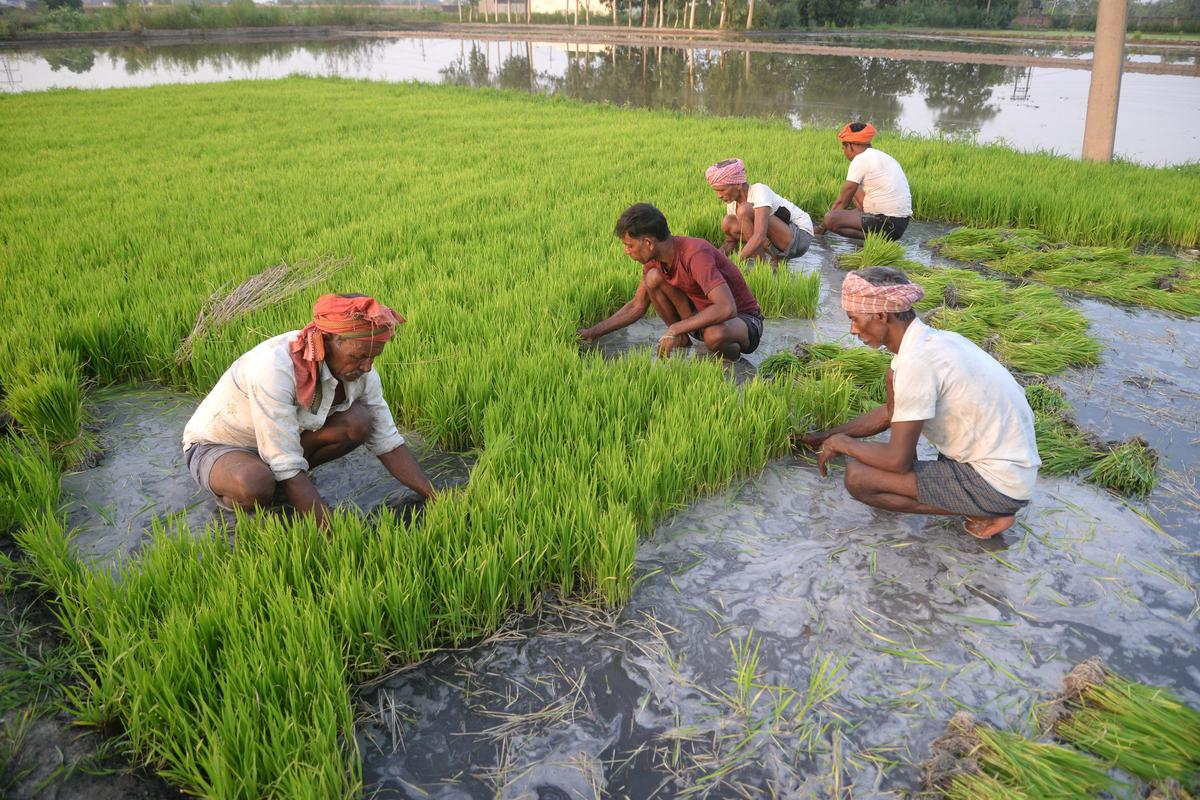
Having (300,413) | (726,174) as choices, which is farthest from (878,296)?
(726,174)

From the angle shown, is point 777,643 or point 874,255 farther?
point 874,255

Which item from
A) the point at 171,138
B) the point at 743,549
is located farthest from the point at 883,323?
the point at 171,138

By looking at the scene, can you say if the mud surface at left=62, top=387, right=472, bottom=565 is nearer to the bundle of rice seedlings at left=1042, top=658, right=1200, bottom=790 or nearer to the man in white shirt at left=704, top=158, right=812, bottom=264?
the bundle of rice seedlings at left=1042, top=658, right=1200, bottom=790

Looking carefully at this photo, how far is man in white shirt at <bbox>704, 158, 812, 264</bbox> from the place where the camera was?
4.61 metres

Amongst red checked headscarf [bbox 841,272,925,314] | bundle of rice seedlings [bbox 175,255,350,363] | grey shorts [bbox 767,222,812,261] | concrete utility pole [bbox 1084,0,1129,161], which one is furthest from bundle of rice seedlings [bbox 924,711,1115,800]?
concrete utility pole [bbox 1084,0,1129,161]

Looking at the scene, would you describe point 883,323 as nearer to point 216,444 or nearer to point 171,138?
point 216,444

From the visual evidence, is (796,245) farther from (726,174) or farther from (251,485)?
(251,485)

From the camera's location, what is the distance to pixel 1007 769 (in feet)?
5.31

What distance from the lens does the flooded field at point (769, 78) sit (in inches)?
459

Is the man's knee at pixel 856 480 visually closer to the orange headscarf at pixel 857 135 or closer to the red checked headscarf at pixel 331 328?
the red checked headscarf at pixel 331 328

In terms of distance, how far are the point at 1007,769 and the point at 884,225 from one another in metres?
4.75

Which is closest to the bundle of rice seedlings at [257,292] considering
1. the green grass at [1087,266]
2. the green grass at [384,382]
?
the green grass at [384,382]

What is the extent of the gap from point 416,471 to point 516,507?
1.52 ft

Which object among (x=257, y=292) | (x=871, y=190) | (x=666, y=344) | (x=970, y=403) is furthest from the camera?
(x=871, y=190)
